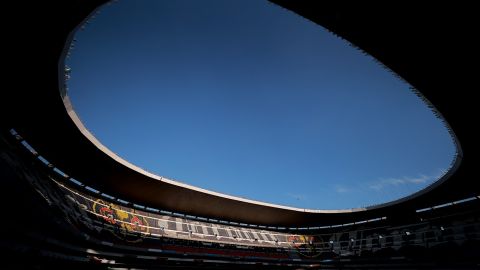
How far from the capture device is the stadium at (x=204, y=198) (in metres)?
12.1

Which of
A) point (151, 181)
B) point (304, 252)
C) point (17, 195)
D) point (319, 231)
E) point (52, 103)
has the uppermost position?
point (52, 103)

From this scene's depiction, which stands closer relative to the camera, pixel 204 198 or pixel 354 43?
pixel 354 43

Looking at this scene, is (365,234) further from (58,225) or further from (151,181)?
(58,225)

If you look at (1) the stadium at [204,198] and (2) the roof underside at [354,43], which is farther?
(1) the stadium at [204,198]

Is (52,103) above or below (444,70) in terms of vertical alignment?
below

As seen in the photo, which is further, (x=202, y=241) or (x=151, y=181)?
(x=202, y=241)

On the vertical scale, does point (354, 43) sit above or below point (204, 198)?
above

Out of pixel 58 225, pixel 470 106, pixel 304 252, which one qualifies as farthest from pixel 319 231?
pixel 58 225

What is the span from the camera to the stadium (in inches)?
477

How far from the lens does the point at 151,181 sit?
2584 cm

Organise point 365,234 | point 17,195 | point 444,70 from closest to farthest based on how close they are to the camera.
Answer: point 444,70
point 17,195
point 365,234

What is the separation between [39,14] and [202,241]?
2972 cm

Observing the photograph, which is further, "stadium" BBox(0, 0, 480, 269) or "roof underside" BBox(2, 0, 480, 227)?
"stadium" BBox(0, 0, 480, 269)

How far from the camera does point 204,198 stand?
30891 millimetres
